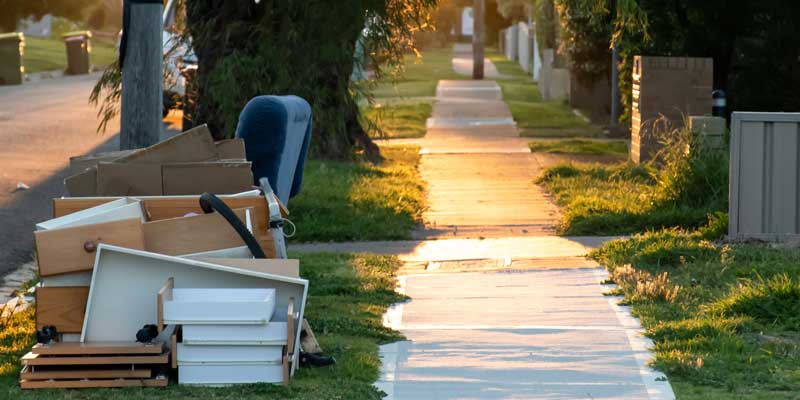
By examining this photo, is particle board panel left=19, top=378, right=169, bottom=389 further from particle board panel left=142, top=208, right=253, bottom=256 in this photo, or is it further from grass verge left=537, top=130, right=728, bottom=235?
grass verge left=537, top=130, right=728, bottom=235

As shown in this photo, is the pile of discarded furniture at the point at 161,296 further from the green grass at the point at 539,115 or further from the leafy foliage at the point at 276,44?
the green grass at the point at 539,115

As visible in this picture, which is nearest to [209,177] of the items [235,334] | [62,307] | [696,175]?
[62,307]

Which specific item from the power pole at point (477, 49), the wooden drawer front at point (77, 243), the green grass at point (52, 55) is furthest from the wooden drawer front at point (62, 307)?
the power pole at point (477, 49)

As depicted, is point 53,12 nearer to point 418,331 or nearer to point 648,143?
point 648,143

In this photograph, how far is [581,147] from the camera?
19.4 metres

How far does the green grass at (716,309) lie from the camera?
6262 millimetres

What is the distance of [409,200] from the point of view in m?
13.6

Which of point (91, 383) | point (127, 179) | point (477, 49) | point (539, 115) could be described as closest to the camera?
point (91, 383)

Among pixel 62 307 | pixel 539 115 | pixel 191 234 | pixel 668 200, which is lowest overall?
pixel 539 115

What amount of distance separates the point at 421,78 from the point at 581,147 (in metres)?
23.2

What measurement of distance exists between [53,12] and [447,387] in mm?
49582

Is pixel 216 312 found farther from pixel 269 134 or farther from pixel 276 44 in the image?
pixel 276 44

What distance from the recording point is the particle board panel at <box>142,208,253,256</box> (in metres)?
6.41

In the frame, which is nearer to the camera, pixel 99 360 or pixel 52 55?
pixel 99 360
